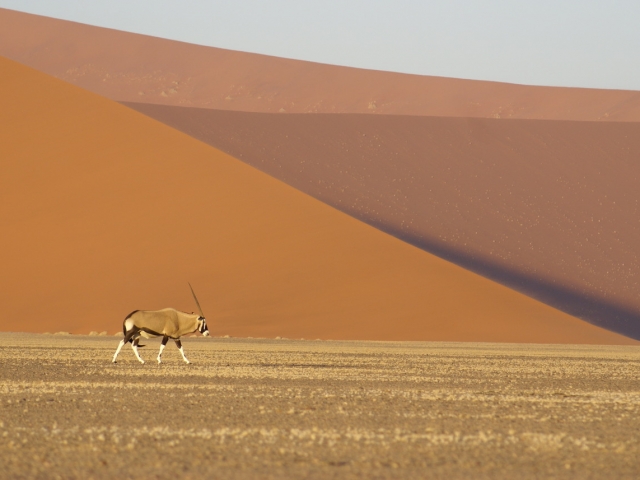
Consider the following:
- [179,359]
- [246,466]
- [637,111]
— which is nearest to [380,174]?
[637,111]

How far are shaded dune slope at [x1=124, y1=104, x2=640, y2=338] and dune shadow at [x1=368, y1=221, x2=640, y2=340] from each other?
85 millimetres

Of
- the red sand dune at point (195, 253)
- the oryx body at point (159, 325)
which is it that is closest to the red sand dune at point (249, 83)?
the red sand dune at point (195, 253)

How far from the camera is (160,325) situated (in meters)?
17.3

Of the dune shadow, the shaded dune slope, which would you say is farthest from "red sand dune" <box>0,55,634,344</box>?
the shaded dune slope

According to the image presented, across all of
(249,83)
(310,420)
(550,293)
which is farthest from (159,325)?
(249,83)

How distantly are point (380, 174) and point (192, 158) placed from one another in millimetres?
18103

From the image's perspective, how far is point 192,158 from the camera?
137 feet

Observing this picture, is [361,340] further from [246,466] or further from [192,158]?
[246,466]

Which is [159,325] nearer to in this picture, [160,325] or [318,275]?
[160,325]

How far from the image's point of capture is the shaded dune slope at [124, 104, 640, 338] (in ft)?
156

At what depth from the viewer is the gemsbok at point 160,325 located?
56.2 ft

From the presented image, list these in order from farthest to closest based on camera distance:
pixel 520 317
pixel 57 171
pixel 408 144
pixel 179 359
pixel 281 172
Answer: pixel 408 144 < pixel 281 172 < pixel 57 171 < pixel 520 317 < pixel 179 359

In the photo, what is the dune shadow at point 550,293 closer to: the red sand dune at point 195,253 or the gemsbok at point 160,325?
the red sand dune at point 195,253

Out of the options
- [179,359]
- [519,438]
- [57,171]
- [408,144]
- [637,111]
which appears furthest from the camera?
[637,111]
